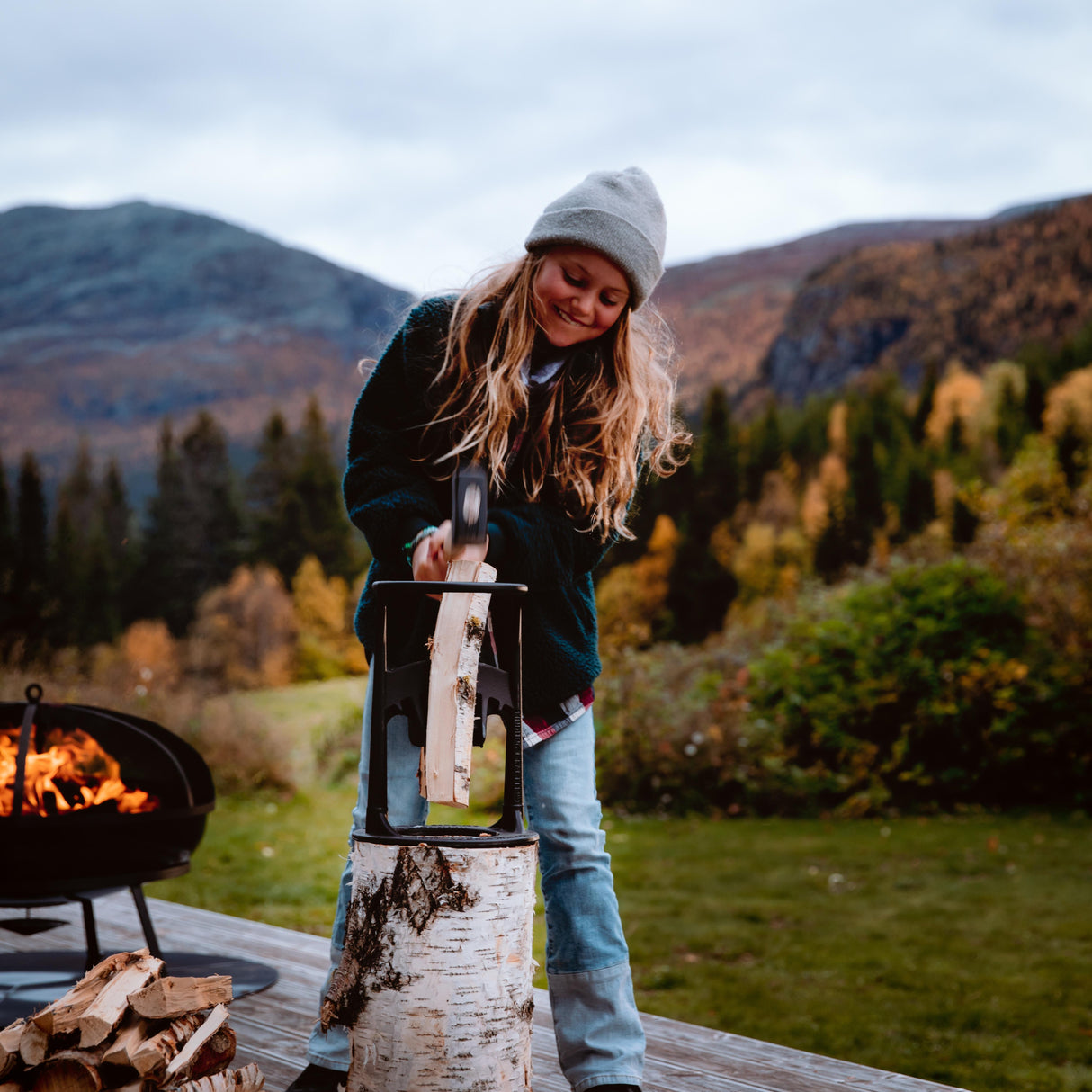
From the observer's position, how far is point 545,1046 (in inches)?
82.8

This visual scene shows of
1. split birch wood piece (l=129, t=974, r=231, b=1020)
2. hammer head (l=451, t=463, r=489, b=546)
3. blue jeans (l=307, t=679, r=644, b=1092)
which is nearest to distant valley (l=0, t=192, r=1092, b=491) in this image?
blue jeans (l=307, t=679, r=644, b=1092)

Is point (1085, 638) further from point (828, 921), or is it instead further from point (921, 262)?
point (921, 262)

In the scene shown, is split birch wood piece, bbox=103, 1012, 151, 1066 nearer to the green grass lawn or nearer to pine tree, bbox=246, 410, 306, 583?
the green grass lawn

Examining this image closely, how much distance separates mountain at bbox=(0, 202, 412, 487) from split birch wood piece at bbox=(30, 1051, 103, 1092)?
266 inches

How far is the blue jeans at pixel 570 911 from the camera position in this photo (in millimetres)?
1688

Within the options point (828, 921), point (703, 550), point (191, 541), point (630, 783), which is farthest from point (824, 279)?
point (828, 921)

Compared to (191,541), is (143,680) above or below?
below

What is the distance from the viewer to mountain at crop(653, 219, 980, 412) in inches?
346

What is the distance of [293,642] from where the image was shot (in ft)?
25.5

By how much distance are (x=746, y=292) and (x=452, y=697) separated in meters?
8.58

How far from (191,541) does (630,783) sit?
12.4 feet

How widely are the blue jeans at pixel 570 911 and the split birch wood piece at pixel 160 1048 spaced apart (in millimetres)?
215

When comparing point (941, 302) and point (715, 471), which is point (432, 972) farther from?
point (941, 302)

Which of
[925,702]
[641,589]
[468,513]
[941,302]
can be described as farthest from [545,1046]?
[941,302]
